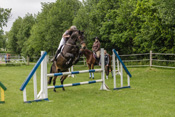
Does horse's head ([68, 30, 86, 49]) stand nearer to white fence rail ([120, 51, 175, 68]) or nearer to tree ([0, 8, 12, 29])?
white fence rail ([120, 51, 175, 68])

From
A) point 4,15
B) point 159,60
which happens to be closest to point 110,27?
point 159,60

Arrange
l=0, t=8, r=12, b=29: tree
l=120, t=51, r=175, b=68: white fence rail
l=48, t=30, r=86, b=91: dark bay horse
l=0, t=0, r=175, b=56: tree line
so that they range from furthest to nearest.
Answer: l=0, t=8, r=12, b=29: tree < l=0, t=0, r=175, b=56: tree line < l=120, t=51, r=175, b=68: white fence rail < l=48, t=30, r=86, b=91: dark bay horse

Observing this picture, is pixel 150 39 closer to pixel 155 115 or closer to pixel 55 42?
pixel 55 42

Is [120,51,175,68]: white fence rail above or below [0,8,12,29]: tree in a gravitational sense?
below

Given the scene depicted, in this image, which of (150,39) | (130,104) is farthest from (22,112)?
(150,39)

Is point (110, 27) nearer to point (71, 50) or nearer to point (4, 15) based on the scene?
point (4, 15)

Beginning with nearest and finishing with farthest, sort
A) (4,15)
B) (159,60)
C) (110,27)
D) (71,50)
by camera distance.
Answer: (71,50) < (159,60) < (110,27) < (4,15)

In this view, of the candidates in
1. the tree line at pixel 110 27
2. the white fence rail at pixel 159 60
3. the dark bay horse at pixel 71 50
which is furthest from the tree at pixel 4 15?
the dark bay horse at pixel 71 50

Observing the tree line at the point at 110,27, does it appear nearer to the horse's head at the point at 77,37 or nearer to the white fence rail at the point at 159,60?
the white fence rail at the point at 159,60

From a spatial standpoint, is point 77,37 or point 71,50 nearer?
point 77,37

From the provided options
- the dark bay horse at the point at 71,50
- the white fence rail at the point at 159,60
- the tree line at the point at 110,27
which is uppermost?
the tree line at the point at 110,27

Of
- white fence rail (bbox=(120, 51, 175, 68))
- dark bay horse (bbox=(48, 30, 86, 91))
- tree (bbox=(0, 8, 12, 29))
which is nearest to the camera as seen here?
dark bay horse (bbox=(48, 30, 86, 91))

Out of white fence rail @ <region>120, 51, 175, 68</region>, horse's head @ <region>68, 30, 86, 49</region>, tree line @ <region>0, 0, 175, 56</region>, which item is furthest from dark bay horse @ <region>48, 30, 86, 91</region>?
tree line @ <region>0, 0, 175, 56</region>

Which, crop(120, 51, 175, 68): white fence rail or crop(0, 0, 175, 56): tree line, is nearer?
crop(120, 51, 175, 68): white fence rail
